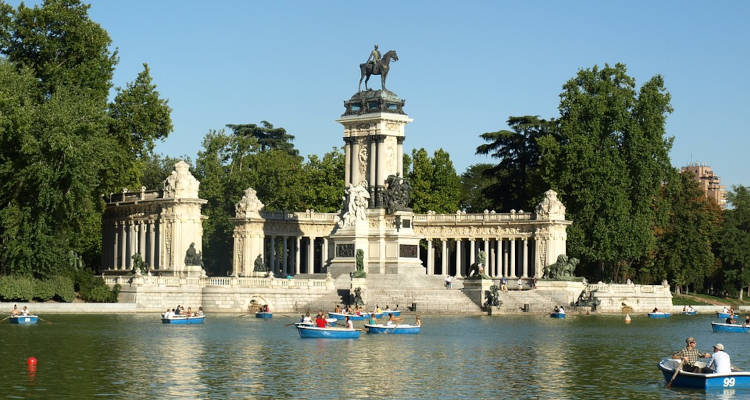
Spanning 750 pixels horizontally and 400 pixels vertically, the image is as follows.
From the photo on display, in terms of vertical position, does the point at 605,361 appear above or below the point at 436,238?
below

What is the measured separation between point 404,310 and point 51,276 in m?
21.5

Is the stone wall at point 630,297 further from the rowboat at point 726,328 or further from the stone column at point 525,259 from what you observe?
the rowboat at point 726,328

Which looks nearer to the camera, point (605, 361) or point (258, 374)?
point (258, 374)

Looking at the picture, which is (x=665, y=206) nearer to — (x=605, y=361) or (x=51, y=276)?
(x=51, y=276)

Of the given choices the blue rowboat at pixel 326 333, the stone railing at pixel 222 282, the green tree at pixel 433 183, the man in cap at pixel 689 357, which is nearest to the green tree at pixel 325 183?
the green tree at pixel 433 183

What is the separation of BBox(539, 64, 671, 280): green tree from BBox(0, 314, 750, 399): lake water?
3274cm

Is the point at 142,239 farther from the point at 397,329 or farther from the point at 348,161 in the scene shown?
the point at 397,329

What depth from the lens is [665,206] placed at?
106 metres

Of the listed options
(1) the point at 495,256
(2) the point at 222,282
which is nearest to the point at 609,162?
(1) the point at 495,256

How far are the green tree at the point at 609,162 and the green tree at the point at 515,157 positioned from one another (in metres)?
9.58

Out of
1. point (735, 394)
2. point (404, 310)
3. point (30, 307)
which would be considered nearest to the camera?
point (735, 394)

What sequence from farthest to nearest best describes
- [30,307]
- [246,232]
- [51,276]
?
[246,232] < [51,276] < [30,307]

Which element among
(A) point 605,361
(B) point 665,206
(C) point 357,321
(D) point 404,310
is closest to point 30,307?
(C) point 357,321

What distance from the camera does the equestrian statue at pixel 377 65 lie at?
94812 mm
